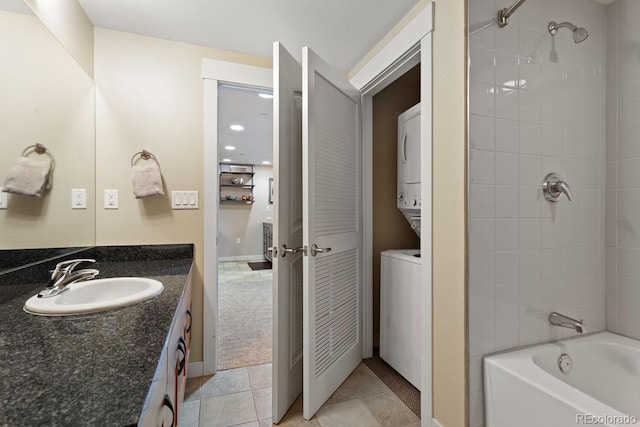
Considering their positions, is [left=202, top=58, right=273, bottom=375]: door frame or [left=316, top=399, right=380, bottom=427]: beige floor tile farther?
[left=202, top=58, right=273, bottom=375]: door frame

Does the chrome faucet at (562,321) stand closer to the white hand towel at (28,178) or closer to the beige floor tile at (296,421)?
A: the beige floor tile at (296,421)

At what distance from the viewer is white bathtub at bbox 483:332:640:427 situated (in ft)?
3.17

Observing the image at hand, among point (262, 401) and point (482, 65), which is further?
point (262, 401)

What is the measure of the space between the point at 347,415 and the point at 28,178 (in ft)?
6.11

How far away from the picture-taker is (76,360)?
2.01 ft

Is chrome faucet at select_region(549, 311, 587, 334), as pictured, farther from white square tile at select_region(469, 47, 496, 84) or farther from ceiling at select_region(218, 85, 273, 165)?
ceiling at select_region(218, 85, 273, 165)

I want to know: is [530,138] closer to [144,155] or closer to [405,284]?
[405,284]

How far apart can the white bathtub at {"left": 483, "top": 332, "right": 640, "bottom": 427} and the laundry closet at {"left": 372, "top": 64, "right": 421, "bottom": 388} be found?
556 millimetres

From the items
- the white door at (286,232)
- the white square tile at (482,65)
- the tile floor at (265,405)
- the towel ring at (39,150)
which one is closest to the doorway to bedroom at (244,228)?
the tile floor at (265,405)

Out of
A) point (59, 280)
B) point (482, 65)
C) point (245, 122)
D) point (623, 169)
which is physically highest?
point (245, 122)

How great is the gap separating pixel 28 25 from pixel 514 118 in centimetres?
208

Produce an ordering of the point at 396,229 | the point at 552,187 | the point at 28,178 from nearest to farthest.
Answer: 1. the point at 28,178
2. the point at 552,187
3. the point at 396,229

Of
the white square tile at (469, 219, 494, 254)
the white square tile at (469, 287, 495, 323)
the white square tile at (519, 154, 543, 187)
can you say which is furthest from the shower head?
the white square tile at (469, 287, 495, 323)

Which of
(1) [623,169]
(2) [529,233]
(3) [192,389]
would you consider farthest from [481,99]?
(3) [192,389]
